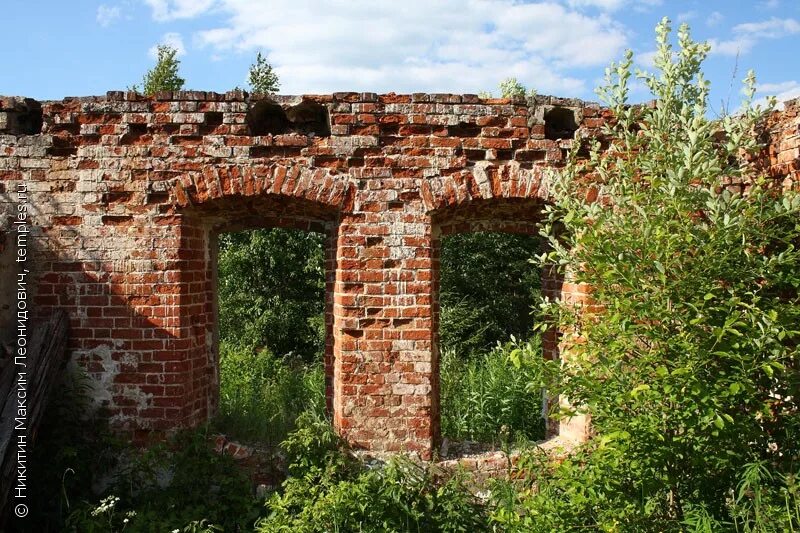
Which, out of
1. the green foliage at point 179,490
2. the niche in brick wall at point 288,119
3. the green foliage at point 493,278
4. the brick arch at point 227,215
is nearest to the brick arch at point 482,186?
the brick arch at point 227,215

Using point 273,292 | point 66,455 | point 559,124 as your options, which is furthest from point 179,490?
point 273,292

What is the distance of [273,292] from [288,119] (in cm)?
818

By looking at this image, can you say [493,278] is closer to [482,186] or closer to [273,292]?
[273,292]

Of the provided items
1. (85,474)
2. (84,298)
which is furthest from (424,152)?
(85,474)

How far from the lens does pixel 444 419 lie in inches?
244

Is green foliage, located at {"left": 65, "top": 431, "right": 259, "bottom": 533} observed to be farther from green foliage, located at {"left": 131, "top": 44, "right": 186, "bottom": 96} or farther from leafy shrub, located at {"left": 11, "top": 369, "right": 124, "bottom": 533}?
green foliage, located at {"left": 131, "top": 44, "right": 186, "bottom": 96}

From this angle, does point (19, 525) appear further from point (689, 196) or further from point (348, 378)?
point (689, 196)

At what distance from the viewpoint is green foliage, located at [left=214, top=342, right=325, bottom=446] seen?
5180 millimetres

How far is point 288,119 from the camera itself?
16.1ft

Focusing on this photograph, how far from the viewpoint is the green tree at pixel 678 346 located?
314 centimetres

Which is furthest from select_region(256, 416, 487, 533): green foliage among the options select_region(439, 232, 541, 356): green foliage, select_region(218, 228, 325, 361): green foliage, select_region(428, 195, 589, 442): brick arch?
select_region(439, 232, 541, 356): green foliage

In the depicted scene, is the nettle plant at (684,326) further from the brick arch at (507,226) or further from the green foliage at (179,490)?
the green foliage at (179,490)

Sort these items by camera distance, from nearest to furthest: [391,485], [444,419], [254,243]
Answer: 1. [391,485]
2. [444,419]
3. [254,243]

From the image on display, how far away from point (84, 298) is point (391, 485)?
272 cm
